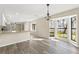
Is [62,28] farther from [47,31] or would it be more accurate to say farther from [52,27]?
[47,31]

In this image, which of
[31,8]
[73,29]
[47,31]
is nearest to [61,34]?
[47,31]

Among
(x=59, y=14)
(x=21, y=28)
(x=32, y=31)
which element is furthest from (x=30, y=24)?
(x=59, y=14)

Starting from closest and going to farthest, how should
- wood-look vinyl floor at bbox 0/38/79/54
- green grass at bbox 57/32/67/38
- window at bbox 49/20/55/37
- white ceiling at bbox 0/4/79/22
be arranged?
wood-look vinyl floor at bbox 0/38/79/54
white ceiling at bbox 0/4/79/22
green grass at bbox 57/32/67/38
window at bbox 49/20/55/37

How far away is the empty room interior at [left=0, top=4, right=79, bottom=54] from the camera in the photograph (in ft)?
22.2

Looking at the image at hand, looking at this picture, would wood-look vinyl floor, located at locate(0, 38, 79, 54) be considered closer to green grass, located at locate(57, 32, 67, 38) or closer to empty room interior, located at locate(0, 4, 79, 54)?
empty room interior, located at locate(0, 4, 79, 54)

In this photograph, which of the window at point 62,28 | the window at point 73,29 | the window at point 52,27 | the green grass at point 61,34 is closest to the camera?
the window at point 73,29

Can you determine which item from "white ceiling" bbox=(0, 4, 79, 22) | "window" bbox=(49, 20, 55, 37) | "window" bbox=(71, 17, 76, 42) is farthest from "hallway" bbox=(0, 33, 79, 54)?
"window" bbox=(49, 20, 55, 37)

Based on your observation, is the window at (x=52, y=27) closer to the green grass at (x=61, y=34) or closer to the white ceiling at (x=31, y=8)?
the green grass at (x=61, y=34)

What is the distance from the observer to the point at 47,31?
1218 cm

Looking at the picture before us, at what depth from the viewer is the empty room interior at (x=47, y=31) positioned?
6.78 m

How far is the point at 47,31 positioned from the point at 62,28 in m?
1.66

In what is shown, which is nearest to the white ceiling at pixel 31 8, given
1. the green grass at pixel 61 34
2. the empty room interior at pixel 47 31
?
the empty room interior at pixel 47 31

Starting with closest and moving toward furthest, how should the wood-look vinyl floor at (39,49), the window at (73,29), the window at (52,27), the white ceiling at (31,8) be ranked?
the wood-look vinyl floor at (39,49) → the white ceiling at (31,8) → the window at (73,29) → the window at (52,27)
